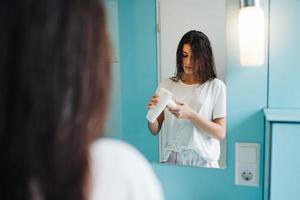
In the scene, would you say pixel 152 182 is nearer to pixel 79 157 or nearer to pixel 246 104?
pixel 79 157

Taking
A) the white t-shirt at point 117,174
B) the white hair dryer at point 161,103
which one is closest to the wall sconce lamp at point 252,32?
the white hair dryer at point 161,103

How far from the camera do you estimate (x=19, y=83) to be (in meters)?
0.35

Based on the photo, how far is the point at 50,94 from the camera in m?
0.36

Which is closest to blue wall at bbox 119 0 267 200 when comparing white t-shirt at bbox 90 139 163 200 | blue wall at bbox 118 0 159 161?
blue wall at bbox 118 0 159 161

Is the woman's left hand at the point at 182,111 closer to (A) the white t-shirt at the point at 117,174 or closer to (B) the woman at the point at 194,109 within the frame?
(B) the woman at the point at 194,109

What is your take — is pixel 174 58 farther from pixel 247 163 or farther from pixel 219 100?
pixel 247 163

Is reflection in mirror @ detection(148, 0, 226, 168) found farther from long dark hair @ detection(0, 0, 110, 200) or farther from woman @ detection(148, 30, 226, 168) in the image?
long dark hair @ detection(0, 0, 110, 200)

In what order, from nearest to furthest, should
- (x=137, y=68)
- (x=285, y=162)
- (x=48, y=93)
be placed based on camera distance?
(x=48, y=93) → (x=285, y=162) → (x=137, y=68)

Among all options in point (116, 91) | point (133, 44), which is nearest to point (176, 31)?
point (133, 44)

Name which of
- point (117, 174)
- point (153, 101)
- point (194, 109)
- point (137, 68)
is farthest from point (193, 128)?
point (117, 174)

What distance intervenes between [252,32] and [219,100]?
233mm

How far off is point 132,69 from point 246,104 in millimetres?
410

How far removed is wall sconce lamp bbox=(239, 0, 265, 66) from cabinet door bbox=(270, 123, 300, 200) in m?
0.22

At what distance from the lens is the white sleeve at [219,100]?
1.02 m
